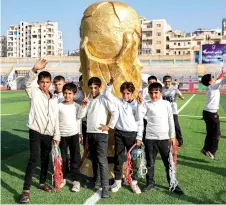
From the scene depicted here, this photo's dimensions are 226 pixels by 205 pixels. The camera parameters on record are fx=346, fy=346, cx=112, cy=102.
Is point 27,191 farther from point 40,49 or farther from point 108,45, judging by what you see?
point 40,49

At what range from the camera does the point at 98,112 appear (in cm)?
461

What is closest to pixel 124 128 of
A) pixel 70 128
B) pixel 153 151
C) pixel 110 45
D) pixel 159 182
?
pixel 153 151

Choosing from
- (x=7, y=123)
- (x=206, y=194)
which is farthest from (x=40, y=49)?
(x=206, y=194)

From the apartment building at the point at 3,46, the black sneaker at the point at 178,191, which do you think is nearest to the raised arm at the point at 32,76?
the black sneaker at the point at 178,191

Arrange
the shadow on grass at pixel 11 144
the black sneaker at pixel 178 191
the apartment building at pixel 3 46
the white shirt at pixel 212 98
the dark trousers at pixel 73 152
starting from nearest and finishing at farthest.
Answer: the black sneaker at pixel 178 191
the dark trousers at pixel 73 152
the white shirt at pixel 212 98
the shadow on grass at pixel 11 144
the apartment building at pixel 3 46

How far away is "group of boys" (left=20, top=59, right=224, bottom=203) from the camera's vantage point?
175 inches

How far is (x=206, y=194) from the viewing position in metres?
4.48

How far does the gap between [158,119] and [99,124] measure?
806mm

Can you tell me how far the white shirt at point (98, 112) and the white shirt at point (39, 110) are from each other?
0.45 m

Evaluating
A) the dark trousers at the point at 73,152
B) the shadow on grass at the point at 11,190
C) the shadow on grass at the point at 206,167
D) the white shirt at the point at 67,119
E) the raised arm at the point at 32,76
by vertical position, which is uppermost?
the raised arm at the point at 32,76

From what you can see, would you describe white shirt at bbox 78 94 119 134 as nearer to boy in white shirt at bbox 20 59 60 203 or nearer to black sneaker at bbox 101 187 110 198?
boy in white shirt at bbox 20 59 60 203

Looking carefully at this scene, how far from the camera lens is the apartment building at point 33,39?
11125 centimetres

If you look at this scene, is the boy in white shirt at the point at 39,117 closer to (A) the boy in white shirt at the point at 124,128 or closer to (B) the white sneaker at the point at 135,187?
(A) the boy in white shirt at the point at 124,128

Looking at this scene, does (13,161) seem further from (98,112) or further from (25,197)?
(98,112)
